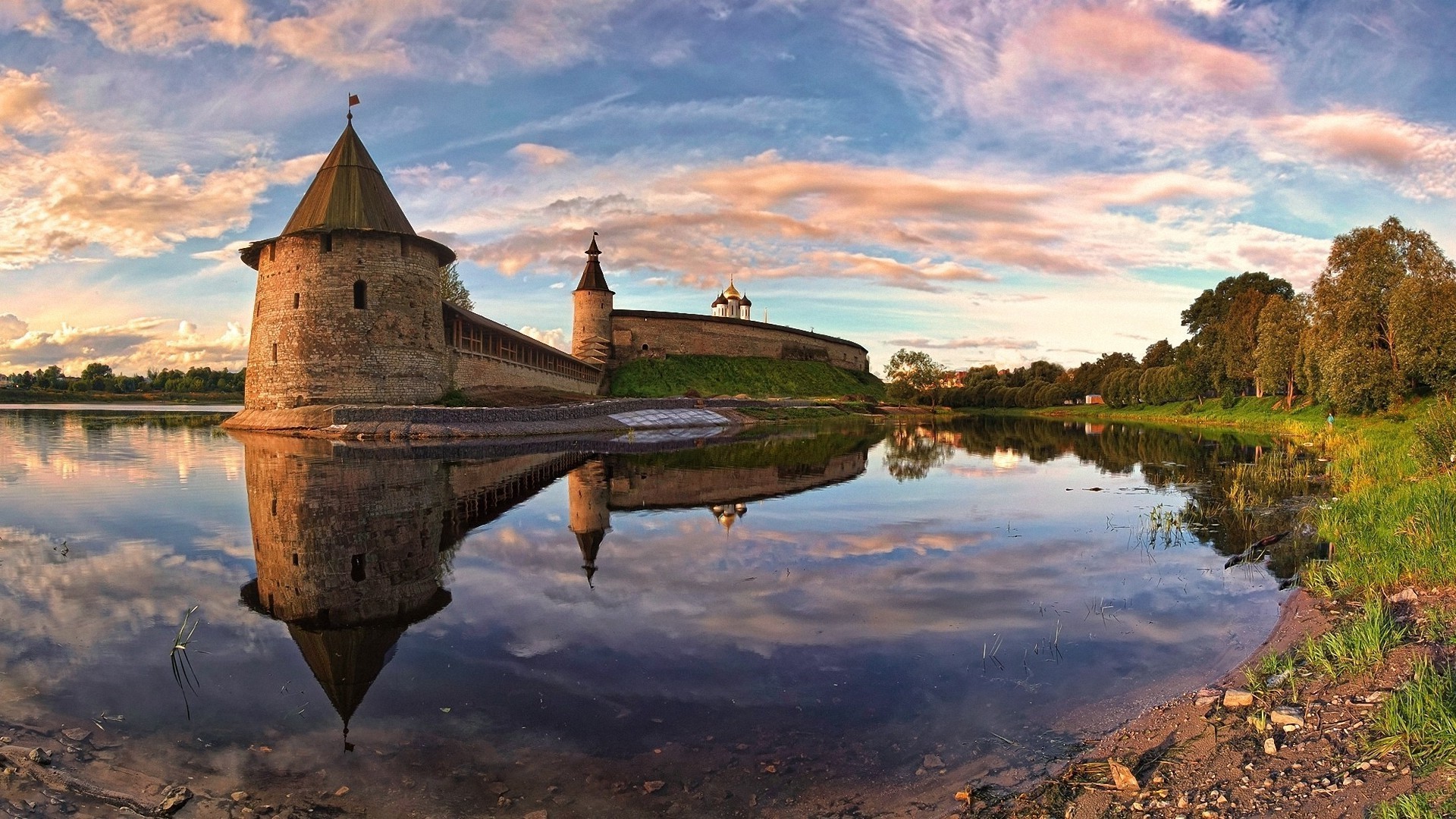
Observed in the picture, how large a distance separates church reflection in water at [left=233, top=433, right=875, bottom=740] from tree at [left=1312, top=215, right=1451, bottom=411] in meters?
22.9

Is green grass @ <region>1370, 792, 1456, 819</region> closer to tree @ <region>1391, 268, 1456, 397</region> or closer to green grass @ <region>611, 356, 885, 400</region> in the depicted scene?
tree @ <region>1391, 268, 1456, 397</region>

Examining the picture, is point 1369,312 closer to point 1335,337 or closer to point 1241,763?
point 1335,337

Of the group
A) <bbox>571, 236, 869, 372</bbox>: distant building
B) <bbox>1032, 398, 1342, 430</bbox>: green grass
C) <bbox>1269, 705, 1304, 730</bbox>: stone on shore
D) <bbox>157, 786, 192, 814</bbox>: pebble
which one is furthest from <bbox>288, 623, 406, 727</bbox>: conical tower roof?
<bbox>571, 236, 869, 372</bbox>: distant building

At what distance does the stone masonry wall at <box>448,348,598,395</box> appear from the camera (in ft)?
128

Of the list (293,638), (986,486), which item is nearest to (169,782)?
(293,638)

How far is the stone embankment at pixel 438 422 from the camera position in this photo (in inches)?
1151

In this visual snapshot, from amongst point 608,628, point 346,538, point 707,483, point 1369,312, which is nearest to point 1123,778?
point 608,628

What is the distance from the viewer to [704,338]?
246 feet

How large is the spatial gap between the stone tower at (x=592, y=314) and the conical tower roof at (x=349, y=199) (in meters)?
30.5

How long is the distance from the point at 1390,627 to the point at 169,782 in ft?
25.8

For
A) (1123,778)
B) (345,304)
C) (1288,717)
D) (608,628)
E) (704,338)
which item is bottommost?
(608,628)

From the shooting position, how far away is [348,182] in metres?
35.1

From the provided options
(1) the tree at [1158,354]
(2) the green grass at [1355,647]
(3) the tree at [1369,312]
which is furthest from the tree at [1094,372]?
(2) the green grass at [1355,647]

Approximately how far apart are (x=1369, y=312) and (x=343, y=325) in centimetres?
4609
